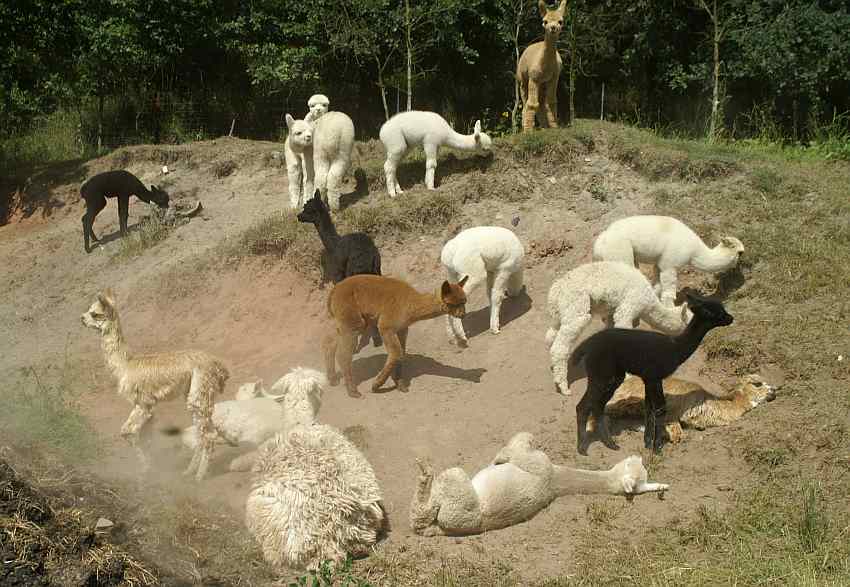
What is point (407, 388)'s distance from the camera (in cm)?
882

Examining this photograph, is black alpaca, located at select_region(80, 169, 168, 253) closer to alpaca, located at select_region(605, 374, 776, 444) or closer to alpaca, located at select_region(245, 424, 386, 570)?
alpaca, located at select_region(245, 424, 386, 570)

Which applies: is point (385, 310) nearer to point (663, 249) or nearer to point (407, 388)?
point (407, 388)

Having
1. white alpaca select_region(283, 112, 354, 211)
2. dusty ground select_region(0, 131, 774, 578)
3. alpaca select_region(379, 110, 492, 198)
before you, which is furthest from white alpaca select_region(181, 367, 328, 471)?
alpaca select_region(379, 110, 492, 198)

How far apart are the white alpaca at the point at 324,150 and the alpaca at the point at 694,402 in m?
6.08

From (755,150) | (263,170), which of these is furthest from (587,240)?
(263,170)

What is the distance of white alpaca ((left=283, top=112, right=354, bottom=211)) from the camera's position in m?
12.2

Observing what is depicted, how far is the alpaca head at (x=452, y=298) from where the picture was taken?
328 inches

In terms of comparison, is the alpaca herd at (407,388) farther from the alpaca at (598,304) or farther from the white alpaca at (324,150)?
the white alpaca at (324,150)

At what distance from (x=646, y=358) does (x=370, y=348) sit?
388 centimetres

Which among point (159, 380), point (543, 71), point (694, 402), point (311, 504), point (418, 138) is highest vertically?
point (543, 71)

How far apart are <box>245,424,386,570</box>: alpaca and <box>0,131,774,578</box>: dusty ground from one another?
13.7 inches

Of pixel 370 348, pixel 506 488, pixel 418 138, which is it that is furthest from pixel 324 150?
pixel 506 488

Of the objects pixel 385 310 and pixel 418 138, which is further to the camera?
pixel 418 138

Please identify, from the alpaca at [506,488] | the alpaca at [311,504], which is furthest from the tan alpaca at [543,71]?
the alpaca at [311,504]
